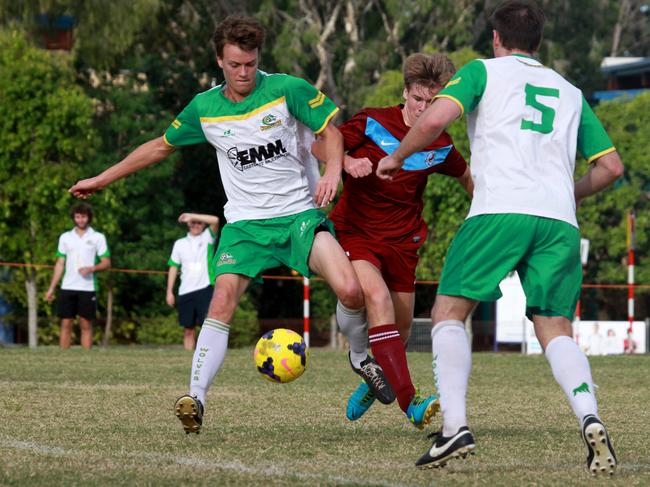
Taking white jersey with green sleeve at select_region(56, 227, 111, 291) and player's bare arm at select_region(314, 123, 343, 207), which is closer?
player's bare arm at select_region(314, 123, 343, 207)

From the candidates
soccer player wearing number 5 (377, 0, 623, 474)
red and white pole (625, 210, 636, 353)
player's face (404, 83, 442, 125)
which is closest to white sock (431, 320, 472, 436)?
soccer player wearing number 5 (377, 0, 623, 474)

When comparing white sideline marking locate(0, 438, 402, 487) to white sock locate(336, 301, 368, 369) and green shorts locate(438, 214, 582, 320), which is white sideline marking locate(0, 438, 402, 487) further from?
white sock locate(336, 301, 368, 369)

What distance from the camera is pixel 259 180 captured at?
7.55m

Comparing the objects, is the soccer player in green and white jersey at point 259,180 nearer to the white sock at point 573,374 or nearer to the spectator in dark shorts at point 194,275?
the white sock at point 573,374

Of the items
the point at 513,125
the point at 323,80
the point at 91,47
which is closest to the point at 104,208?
the point at 91,47

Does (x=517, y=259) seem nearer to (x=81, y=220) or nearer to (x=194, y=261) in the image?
(x=194, y=261)

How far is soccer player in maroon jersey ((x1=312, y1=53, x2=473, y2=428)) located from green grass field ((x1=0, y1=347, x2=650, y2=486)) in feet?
2.05

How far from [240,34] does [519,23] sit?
183 cm

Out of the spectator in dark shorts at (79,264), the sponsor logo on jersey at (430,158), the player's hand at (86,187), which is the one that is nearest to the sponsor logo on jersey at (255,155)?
the player's hand at (86,187)

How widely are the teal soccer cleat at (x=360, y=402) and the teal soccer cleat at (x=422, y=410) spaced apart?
81cm

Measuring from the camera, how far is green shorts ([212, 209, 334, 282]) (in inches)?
296

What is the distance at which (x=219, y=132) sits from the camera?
7.56 meters

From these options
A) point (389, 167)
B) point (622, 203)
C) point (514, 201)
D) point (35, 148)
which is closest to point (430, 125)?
point (389, 167)

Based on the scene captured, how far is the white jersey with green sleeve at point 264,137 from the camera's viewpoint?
750cm
